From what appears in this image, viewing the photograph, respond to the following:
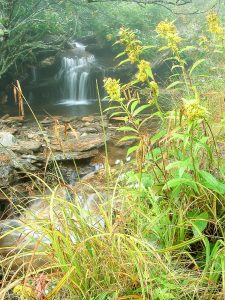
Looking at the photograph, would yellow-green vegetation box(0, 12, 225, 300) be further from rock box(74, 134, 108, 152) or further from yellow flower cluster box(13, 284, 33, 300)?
rock box(74, 134, 108, 152)

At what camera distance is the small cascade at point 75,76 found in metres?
12.7

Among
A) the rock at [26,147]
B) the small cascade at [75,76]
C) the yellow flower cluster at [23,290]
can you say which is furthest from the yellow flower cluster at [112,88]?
the small cascade at [75,76]

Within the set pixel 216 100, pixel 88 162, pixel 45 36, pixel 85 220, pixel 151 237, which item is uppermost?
pixel 45 36

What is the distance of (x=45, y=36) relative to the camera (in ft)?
42.6

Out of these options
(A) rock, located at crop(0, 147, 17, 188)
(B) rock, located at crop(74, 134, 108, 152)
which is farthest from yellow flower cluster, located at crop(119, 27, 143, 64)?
(B) rock, located at crop(74, 134, 108, 152)

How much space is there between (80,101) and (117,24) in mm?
4024

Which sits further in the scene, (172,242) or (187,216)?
(187,216)

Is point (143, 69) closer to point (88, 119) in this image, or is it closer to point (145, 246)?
point (145, 246)

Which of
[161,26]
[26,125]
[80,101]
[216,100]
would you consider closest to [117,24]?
[80,101]

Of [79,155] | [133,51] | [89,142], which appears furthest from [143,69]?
[89,142]

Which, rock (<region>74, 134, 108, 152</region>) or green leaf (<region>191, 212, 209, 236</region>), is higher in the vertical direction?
green leaf (<region>191, 212, 209, 236</region>)

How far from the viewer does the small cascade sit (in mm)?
12719

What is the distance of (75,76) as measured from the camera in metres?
13.0

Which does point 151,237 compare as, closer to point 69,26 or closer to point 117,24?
point 69,26
